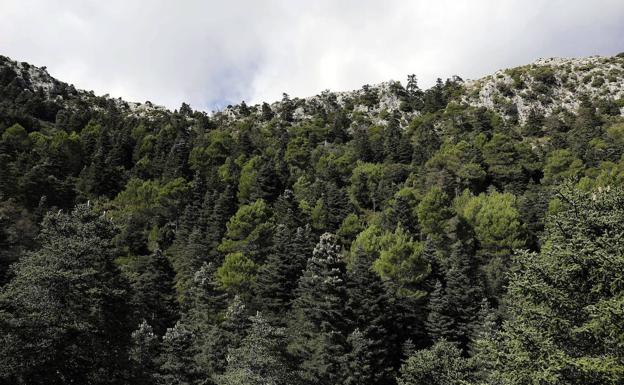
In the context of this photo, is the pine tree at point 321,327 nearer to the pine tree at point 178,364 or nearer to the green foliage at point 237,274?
the pine tree at point 178,364

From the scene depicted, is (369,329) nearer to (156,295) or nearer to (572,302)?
(156,295)

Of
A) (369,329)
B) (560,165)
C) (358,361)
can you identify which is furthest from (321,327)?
(560,165)

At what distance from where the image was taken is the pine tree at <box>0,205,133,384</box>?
1714 centimetres

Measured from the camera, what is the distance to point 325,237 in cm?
4600

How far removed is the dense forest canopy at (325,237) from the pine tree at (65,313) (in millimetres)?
103

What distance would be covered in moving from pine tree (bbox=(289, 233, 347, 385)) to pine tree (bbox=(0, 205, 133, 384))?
37.5 feet

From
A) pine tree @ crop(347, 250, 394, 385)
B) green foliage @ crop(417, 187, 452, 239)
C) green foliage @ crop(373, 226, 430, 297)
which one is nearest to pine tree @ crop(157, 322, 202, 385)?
pine tree @ crop(347, 250, 394, 385)

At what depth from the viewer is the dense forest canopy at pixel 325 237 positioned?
508 inches

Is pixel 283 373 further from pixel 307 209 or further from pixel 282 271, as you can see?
pixel 307 209

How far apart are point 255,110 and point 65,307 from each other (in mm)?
114065

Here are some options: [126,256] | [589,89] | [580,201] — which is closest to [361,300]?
[580,201]

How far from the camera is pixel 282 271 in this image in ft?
140

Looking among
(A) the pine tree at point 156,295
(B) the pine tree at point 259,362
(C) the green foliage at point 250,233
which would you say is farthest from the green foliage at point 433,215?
(B) the pine tree at point 259,362

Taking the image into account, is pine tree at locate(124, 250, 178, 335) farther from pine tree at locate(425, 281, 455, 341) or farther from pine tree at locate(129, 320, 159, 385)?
pine tree at locate(425, 281, 455, 341)
